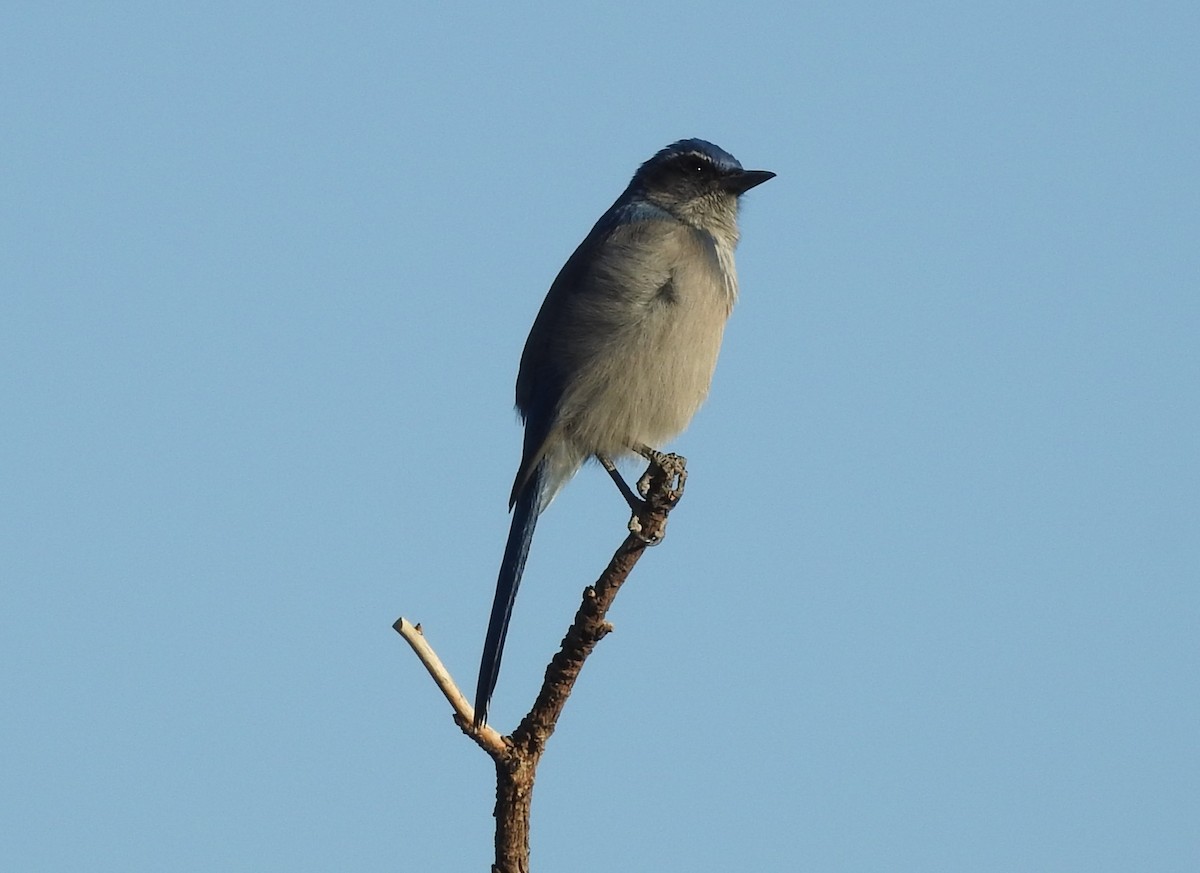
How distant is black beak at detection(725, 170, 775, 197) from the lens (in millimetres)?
9094

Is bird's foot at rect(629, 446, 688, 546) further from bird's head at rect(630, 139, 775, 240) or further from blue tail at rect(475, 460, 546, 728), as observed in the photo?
bird's head at rect(630, 139, 775, 240)

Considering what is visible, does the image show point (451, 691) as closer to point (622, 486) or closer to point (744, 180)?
point (622, 486)

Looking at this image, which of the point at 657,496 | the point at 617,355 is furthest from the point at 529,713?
the point at 617,355

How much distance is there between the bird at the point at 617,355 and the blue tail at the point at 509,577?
0.03 ft

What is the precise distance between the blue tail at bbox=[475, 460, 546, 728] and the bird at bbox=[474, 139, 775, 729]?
0.01 meters

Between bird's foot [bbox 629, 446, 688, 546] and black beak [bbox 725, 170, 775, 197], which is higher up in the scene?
black beak [bbox 725, 170, 775, 197]

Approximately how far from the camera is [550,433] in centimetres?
806

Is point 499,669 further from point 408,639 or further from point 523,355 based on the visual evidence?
point 523,355

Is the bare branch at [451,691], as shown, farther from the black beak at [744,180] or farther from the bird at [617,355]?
the black beak at [744,180]

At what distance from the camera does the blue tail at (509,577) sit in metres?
6.92

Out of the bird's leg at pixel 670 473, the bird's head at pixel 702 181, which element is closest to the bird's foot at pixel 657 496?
the bird's leg at pixel 670 473

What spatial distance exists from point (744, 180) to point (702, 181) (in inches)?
9.7

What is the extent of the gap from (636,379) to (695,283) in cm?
62

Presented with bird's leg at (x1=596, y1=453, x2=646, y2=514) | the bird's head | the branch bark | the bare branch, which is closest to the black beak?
the bird's head
